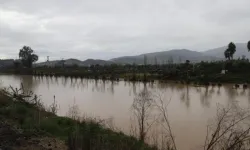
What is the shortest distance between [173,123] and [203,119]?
6.62 ft

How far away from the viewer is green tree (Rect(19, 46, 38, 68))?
240 ft

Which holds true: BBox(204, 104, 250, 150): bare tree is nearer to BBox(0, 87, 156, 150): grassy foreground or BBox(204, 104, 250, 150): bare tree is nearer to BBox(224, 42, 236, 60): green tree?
BBox(0, 87, 156, 150): grassy foreground

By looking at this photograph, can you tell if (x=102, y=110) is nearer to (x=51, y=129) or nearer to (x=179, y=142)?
(x=179, y=142)

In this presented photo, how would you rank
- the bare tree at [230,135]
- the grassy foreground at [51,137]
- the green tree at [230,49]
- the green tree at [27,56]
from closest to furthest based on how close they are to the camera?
the bare tree at [230,135], the grassy foreground at [51,137], the green tree at [230,49], the green tree at [27,56]

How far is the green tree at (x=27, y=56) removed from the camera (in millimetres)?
73062

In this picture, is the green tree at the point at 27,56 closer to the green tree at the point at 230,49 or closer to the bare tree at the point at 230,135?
the green tree at the point at 230,49

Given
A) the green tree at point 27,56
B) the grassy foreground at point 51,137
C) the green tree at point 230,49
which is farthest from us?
the green tree at point 27,56

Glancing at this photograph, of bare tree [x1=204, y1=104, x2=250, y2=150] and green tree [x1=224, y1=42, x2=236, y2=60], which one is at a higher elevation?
green tree [x1=224, y1=42, x2=236, y2=60]

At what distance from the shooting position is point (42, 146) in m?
6.65

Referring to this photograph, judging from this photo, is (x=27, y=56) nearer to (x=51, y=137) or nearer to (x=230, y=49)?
(x=230, y=49)

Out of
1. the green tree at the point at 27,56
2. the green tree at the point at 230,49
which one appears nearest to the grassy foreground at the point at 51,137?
the green tree at the point at 230,49

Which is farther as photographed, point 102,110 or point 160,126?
point 102,110

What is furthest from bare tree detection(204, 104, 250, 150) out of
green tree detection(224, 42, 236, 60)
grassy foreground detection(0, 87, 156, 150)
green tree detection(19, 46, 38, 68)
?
green tree detection(19, 46, 38, 68)

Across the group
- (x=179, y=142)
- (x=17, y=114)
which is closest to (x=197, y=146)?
(x=179, y=142)
